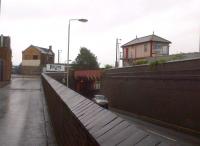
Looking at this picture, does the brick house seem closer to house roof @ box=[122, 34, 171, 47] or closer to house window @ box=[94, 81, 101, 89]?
house window @ box=[94, 81, 101, 89]

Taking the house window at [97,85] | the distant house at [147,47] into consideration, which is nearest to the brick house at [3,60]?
the house window at [97,85]

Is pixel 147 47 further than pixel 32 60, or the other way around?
pixel 32 60

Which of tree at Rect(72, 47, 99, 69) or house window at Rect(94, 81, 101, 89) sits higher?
tree at Rect(72, 47, 99, 69)

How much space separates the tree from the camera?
108m

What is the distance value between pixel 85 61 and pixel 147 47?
32.9m

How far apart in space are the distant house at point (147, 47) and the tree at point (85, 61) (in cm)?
2301

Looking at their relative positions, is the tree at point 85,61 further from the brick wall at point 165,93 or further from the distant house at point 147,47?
the brick wall at point 165,93

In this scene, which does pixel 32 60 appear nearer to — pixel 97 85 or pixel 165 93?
pixel 97 85

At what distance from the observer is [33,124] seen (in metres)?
17.5

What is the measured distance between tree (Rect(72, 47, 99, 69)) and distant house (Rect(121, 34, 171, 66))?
23013 millimetres

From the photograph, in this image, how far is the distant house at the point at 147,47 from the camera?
77.9 metres

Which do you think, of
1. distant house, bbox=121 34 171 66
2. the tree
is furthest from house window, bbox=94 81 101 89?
the tree

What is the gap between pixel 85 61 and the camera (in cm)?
10931

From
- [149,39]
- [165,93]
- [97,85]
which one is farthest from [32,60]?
[165,93]
